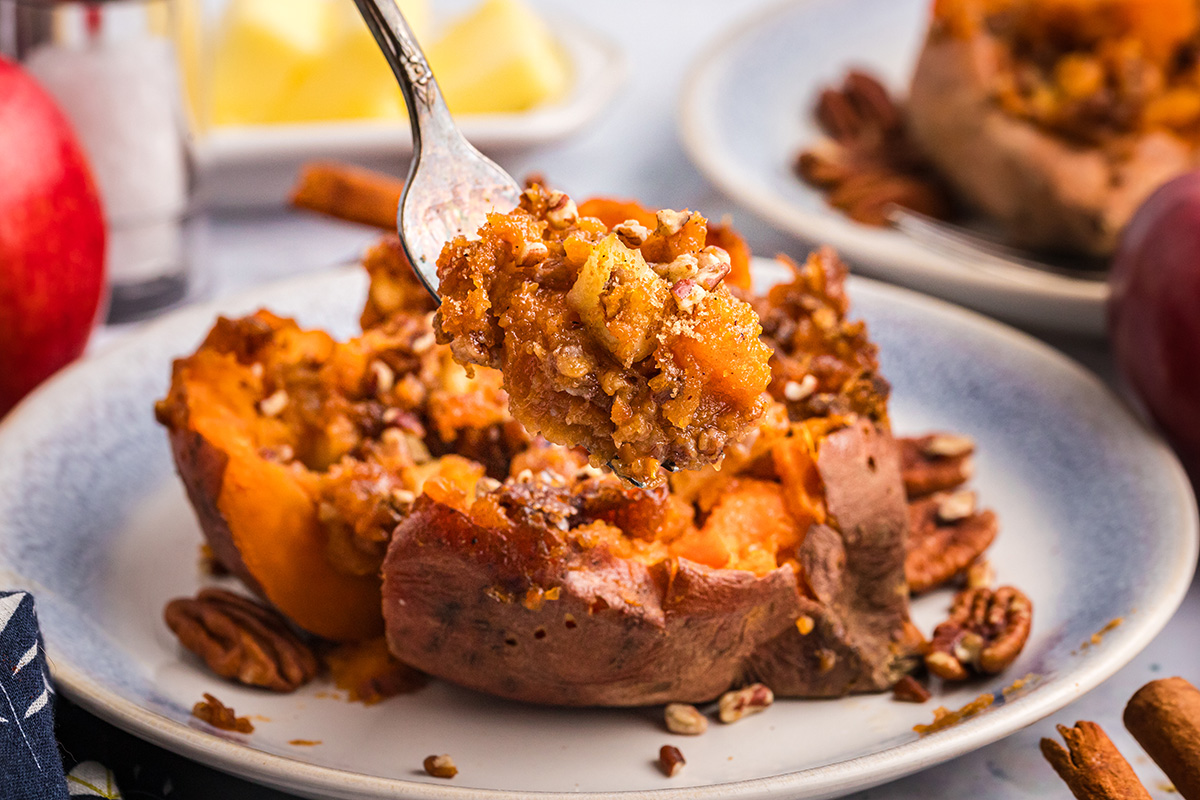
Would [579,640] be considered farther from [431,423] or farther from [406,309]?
[406,309]

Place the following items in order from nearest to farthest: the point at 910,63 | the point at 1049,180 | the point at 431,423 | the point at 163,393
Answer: the point at 431,423 → the point at 163,393 → the point at 1049,180 → the point at 910,63

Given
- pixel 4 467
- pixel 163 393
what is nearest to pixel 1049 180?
pixel 163 393

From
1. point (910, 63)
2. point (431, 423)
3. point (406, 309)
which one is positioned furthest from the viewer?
point (910, 63)

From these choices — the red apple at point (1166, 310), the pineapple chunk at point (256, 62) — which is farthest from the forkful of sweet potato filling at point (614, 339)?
the pineapple chunk at point (256, 62)

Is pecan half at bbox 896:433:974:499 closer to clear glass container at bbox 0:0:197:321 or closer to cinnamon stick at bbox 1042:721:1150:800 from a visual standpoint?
cinnamon stick at bbox 1042:721:1150:800

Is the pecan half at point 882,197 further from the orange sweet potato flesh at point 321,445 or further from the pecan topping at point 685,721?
the pecan topping at point 685,721

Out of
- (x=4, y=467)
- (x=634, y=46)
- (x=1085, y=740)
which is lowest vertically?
(x=634, y=46)

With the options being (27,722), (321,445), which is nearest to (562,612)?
(321,445)
